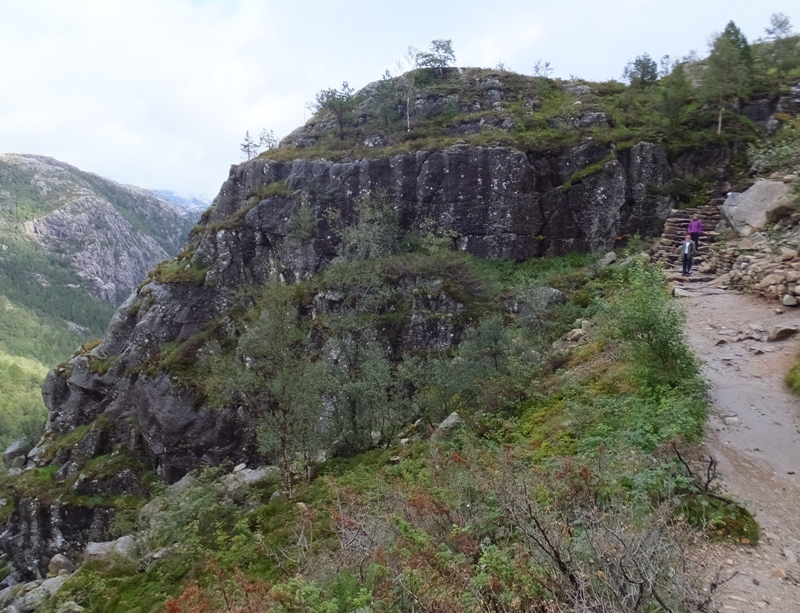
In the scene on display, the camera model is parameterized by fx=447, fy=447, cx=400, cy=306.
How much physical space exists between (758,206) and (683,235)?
471cm

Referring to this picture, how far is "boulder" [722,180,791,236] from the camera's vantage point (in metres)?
17.2

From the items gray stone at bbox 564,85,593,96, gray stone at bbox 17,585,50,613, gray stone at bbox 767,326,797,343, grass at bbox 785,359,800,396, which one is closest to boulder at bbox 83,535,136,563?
gray stone at bbox 17,585,50,613

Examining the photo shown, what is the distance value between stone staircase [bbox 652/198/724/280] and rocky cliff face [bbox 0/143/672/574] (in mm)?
3631

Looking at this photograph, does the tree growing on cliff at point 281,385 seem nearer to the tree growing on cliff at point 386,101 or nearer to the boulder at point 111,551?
the boulder at point 111,551

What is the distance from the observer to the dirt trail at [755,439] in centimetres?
458

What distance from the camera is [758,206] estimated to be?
18781 mm

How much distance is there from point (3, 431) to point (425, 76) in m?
103

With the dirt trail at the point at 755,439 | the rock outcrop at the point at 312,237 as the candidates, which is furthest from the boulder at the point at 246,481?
the dirt trail at the point at 755,439

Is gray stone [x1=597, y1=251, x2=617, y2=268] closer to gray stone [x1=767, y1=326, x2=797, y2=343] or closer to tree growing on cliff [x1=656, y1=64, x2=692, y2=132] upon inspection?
tree growing on cliff [x1=656, y1=64, x2=692, y2=132]

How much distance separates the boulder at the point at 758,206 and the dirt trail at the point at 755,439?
6.34 meters

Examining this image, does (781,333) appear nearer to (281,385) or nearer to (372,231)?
(281,385)

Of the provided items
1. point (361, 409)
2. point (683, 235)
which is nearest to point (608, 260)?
point (683, 235)

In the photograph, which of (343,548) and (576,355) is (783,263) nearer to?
(576,355)

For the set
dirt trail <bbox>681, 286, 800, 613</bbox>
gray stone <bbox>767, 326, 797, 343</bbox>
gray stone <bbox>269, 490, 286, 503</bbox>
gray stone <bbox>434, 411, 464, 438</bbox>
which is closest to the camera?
dirt trail <bbox>681, 286, 800, 613</bbox>
